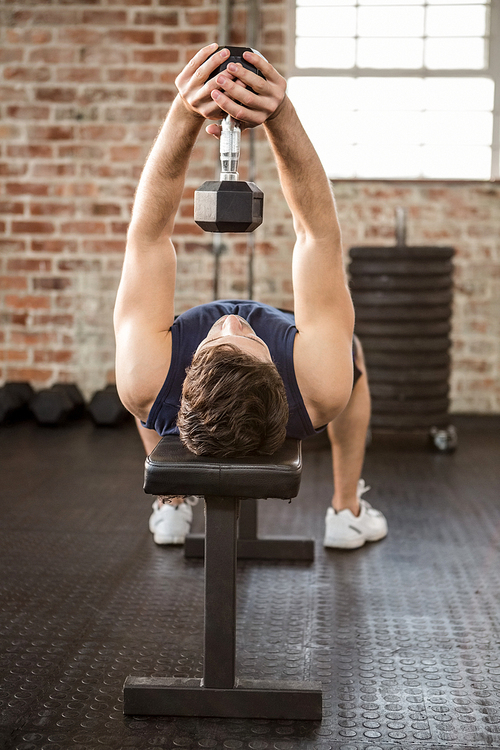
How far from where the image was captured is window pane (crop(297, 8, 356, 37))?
3.93 metres

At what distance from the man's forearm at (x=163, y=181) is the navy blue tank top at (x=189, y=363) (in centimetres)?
21

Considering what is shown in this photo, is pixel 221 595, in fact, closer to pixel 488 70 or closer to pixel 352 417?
pixel 352 417

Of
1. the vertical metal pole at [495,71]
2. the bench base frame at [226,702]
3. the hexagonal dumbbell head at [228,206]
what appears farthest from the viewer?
the vertical metal pole at [495,71]

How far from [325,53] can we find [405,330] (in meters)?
1.54

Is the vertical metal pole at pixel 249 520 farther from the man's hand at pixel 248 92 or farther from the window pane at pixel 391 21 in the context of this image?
the window pane at pixel 391 21

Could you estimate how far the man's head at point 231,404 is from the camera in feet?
4.49

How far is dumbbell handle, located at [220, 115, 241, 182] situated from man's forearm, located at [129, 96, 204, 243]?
0.20m

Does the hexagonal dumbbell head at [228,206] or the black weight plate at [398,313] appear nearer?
the hexagonal dumbbell head at [228,206]

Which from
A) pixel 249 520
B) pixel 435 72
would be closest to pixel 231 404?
pixel 249 520

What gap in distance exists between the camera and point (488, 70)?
3.92m

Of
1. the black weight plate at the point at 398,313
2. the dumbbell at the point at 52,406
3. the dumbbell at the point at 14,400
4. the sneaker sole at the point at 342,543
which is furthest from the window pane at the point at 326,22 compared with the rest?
the sneaker sole at the point at 342,543

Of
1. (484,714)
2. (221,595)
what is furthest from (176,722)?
(484,714)

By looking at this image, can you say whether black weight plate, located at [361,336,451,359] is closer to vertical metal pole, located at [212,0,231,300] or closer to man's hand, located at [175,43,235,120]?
vertical metal pole, located at [212,0,231,300]

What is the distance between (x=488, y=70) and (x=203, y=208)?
3.16 meters
